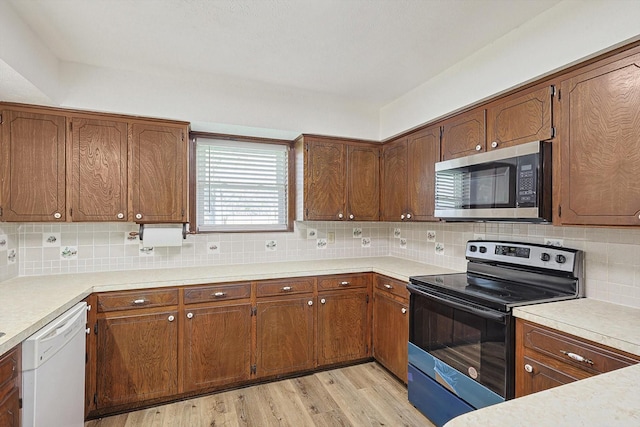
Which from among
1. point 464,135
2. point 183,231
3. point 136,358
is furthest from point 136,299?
point 464,135

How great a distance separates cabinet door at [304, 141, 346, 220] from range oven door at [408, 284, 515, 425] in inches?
44.4

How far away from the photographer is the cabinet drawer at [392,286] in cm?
250

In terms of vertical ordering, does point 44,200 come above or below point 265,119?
below

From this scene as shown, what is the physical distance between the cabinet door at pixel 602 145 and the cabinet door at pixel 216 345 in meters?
2.25

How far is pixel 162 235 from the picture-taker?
259 centimetres

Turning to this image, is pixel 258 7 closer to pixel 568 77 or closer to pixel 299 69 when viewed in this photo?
pixel 299 69

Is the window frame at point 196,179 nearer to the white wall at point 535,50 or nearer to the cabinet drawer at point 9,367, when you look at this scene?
the white wall at point 535,50

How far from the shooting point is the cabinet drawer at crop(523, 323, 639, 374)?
4.12 ft

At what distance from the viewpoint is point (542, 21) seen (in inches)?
69.5

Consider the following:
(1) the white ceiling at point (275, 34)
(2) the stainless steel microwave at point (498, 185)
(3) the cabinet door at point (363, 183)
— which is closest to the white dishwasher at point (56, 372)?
(1) the white ceiling at point (275, 34)

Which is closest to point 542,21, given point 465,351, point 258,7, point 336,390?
point 258,7

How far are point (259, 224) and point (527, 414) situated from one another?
273 cm

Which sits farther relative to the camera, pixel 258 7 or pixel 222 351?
pixel 222 351

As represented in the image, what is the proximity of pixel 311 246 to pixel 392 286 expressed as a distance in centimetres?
101
